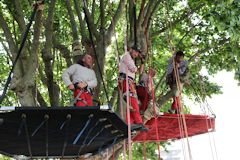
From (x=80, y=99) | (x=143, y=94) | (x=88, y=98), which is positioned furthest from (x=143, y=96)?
(x=80, y=99)

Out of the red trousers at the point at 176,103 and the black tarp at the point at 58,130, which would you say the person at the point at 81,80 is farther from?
the red trousers at the point at 176,103

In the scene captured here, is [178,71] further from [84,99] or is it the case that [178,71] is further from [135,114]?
[84,99]

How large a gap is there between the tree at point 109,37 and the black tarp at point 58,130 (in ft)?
2.15

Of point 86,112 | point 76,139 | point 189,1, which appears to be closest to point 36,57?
point 76,139

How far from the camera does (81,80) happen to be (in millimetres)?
4711

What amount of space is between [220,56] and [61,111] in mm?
5355

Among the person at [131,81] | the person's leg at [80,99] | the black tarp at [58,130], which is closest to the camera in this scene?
the black tarp at [58,130]

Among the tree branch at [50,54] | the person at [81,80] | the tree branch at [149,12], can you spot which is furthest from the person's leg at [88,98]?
the tree branch at [149,12]

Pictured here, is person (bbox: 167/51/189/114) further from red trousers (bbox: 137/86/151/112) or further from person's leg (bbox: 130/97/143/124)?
person's leg (bbox: 130/97/143/124)

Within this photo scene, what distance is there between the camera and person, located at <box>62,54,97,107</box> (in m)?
4.57

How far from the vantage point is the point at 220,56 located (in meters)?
8.05

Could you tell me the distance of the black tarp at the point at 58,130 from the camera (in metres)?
3.49

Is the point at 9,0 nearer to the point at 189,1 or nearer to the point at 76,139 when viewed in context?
the point at 76,139

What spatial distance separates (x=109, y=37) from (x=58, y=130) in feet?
8.05
